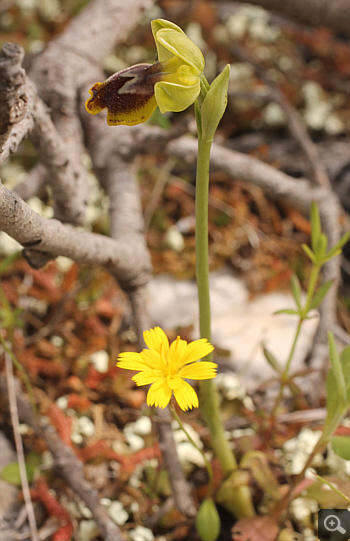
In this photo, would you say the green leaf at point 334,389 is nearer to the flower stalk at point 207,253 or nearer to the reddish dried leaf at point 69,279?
the flower stalk at point 207,253

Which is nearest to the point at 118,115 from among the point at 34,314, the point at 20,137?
the point at 20,137

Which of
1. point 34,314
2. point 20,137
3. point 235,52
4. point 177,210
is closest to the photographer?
point 20,137

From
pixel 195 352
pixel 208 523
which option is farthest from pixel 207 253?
pixel 208 523

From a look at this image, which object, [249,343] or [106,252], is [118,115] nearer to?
[106,252]

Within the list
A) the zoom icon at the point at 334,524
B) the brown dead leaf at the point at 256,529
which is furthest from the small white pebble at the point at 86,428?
the zoom icon at the point at 334,524

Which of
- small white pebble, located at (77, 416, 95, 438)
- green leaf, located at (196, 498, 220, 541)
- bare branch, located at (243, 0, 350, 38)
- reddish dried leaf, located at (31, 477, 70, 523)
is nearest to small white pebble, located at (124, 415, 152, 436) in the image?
small white pebble, located at (77, 416, 95, 438)

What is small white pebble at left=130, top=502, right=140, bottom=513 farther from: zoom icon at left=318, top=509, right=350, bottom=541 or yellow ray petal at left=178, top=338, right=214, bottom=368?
yellow ray petal at left=178, top=338, right=214, bottom=368
